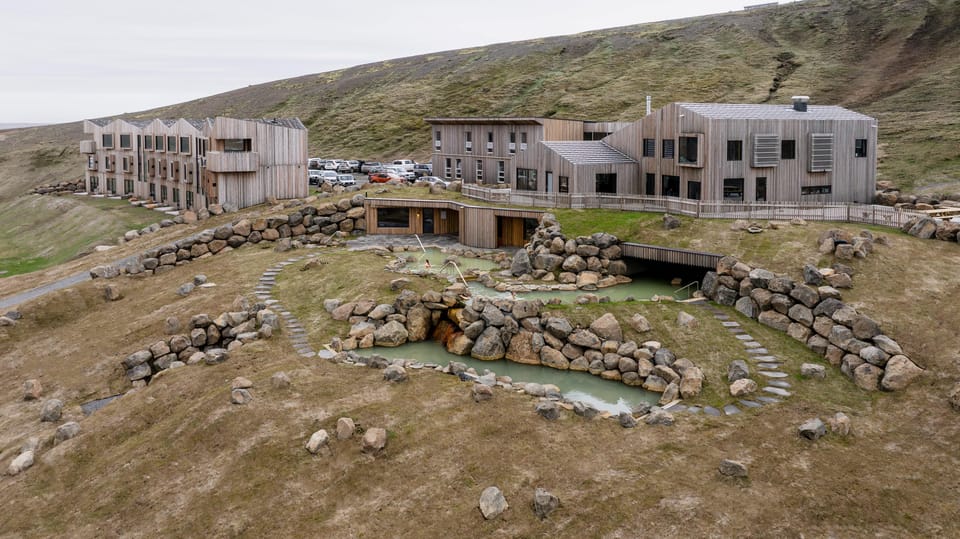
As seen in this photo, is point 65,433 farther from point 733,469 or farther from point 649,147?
point 649,147

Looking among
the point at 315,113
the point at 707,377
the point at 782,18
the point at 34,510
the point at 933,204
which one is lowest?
the point at 34,510

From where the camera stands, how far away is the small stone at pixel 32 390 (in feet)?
99.4

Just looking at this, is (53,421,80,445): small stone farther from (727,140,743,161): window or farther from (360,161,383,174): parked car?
(360,161,383,174): parked car

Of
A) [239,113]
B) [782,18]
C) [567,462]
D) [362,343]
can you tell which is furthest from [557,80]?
[567,462]

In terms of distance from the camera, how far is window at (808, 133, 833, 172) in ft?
149

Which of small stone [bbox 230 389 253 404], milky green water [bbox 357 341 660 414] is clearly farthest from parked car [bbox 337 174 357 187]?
small stone [bbox 230 389 253 404]

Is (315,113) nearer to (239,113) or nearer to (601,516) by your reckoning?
(239,113)

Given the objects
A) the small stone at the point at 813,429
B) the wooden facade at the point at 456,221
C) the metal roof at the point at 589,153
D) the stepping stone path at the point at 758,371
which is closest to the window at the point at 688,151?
the metal roof at the point at 589,153

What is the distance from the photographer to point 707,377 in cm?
2780

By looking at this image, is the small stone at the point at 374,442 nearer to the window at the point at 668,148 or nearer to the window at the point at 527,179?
the window at the point at 668,148

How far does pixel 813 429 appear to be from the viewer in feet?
75.2

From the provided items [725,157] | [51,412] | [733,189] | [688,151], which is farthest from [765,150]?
[51,412]

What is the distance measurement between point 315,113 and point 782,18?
90841mm

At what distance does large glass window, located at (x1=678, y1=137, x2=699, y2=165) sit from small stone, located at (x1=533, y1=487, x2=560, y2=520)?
29949 mm
